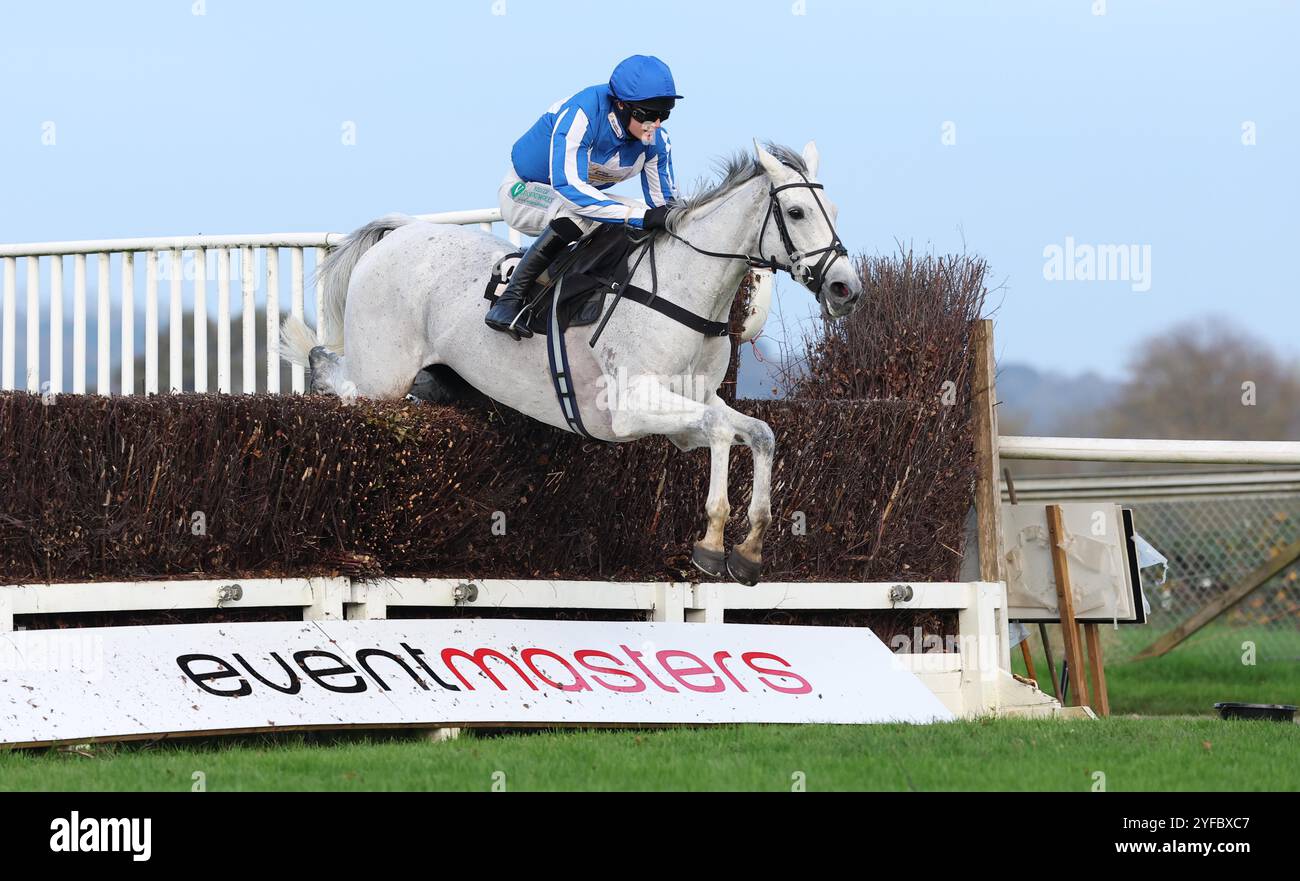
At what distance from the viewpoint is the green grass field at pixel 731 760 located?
5.80 metres

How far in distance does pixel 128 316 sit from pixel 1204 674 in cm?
930

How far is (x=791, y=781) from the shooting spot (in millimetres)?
5734

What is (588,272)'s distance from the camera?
8.17m

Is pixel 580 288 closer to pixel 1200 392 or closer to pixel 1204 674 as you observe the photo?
pixel 1204 674

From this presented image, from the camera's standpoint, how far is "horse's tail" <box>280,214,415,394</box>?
977 cm

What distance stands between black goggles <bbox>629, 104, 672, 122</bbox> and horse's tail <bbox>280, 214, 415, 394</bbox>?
2.18 metres

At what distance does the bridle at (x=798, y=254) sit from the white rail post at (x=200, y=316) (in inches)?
174

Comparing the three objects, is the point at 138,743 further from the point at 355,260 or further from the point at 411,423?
the point at 355,260

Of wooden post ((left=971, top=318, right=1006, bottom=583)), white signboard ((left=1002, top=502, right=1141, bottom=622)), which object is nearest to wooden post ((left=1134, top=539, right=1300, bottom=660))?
white signboard ((left=1002, top=502, right=1141, bottom=622))

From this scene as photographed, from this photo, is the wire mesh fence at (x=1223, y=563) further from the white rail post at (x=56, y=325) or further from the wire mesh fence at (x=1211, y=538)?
the white rail post at (x=56, y=325)

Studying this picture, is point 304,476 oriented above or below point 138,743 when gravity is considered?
above

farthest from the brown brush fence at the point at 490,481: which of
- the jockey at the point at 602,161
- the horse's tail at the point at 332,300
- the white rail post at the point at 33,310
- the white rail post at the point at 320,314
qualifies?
the white rail post at the point at 33,310
